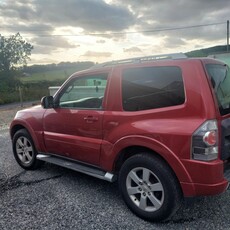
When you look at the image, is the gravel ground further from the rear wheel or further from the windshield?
the windshield

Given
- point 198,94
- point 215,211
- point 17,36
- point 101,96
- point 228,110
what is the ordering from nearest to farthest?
point 198,94
point 228,110
point 215,211
point 101,96
point 17,36

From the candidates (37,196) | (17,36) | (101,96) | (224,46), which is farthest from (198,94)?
(17,36)

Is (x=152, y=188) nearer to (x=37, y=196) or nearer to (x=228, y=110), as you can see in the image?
(x=228, y=110)

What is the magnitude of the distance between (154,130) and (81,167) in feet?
4.52

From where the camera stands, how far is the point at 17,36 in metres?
53.2

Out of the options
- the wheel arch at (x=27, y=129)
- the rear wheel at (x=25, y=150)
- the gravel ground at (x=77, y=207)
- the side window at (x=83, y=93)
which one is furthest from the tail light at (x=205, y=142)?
the rear wheel at (x=25, y=150)

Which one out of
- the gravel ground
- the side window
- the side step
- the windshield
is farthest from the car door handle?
the windshield

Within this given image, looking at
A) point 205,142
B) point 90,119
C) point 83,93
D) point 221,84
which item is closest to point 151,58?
point 221,84

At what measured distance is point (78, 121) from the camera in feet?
12.3

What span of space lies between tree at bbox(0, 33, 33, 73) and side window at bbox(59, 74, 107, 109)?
49.6 m

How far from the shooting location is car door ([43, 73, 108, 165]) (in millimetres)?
3580

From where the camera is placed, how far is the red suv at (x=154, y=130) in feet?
8.87

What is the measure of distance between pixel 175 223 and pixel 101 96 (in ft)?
5.90

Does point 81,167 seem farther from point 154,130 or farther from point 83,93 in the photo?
point 154,130
